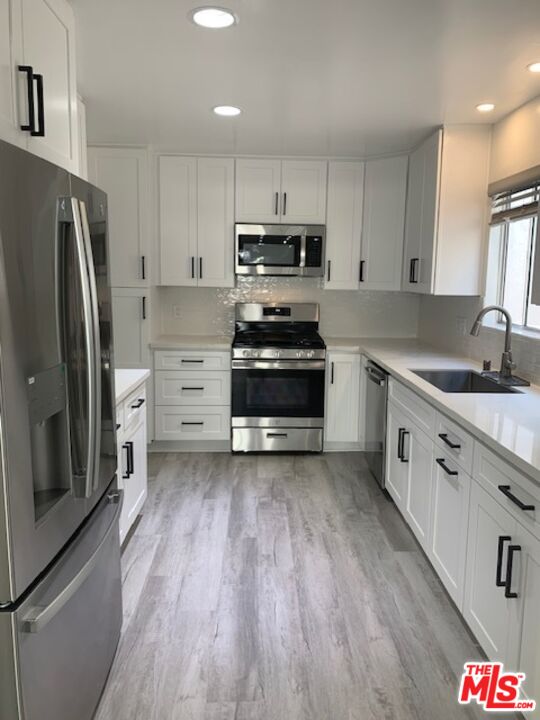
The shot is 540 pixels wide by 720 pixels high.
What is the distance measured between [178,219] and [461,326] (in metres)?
2.31

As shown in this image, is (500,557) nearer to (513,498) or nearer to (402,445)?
(513,498)

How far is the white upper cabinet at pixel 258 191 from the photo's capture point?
444cm

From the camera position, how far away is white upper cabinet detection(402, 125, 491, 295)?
3.47m

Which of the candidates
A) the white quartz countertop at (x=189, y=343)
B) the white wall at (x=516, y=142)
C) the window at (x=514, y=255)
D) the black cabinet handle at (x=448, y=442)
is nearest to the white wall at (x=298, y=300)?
the white quartz countertop at (x=189, y=343)

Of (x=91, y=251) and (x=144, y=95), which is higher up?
(x=144, y=95)

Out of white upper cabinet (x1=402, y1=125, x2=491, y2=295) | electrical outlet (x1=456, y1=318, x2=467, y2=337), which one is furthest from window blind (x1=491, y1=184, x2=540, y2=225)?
electrical outlet (x1=456, y1=318, x2=467, y2=337)

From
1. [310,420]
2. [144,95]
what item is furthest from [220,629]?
[144,95]

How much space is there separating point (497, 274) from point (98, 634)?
299cm

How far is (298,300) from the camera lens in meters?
4.94

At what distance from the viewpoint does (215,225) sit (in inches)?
177

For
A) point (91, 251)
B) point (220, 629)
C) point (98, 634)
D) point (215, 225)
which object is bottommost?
point (220, 629)

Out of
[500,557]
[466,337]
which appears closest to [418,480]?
[500,557]

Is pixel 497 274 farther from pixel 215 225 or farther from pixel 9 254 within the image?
pixel 9 254

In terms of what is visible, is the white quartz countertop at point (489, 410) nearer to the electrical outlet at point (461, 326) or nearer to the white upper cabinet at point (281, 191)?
the electrical outlet at point (461, 326)
